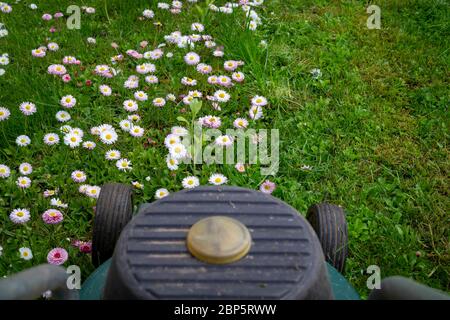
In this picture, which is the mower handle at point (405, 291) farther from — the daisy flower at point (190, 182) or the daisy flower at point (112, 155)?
the daisy flower at point (112, 155)

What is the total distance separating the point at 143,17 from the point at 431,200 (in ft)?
7.09

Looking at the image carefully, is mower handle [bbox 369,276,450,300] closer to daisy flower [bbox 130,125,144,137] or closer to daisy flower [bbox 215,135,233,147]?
daisy flower [bbox 215,135,233,147]

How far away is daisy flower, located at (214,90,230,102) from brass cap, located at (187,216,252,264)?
1.65 m

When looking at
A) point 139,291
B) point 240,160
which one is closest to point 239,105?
point 240,160

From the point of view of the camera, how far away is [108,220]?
1.92 m

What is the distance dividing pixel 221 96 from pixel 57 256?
4.26ft

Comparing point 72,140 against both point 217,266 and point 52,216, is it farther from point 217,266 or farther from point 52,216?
point 217,266

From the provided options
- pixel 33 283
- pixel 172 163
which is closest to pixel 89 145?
pixel 172 163

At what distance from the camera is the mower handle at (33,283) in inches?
45.9

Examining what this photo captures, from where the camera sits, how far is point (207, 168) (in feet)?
8.44

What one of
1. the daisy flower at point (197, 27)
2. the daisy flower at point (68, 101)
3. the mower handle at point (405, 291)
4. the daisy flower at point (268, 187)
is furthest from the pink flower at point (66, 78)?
the mower handle at point (405, 291)

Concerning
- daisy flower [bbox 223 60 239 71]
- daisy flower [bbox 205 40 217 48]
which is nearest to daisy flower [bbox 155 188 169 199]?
daisy flower [bbox 223 60 239 71]

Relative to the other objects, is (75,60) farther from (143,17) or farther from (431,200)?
(431,200)

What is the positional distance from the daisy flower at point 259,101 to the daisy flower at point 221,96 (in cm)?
15
